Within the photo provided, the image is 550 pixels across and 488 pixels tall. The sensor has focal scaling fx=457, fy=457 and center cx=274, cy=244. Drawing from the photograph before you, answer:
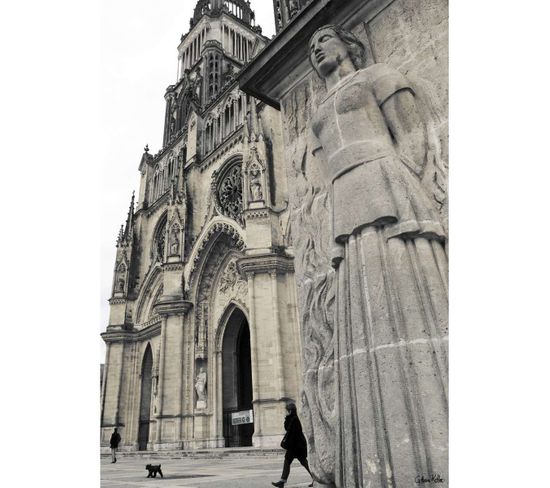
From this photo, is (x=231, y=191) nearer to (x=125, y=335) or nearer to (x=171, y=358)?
(x=171, y=358)

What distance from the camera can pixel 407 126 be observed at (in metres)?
2.39

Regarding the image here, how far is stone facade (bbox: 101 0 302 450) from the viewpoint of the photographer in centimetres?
1522

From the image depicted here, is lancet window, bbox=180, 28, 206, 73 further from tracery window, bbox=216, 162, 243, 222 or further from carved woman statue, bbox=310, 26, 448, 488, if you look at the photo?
carved woman statue, bbox=310, 26, 448, 488

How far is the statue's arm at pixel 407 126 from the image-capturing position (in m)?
2.33

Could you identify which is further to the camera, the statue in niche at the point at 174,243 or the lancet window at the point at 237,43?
the lancet window at the point at 237,43

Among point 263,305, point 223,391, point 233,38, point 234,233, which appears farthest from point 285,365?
point 233,38

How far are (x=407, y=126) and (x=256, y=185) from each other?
48.9 feet

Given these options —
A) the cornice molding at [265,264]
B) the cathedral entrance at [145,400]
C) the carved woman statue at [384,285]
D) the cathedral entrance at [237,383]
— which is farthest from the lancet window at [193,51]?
the carved woman statue at [384,285]

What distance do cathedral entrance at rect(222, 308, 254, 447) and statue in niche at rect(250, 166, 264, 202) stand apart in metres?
5.21

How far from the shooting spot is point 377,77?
8.20 ft

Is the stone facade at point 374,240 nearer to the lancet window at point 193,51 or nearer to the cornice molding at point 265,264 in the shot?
the cornice molding at point 265,264

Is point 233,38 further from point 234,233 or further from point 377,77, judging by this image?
point 377,77

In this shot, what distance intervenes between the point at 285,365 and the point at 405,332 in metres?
12.9

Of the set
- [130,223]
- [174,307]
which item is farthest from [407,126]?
[130,223]
